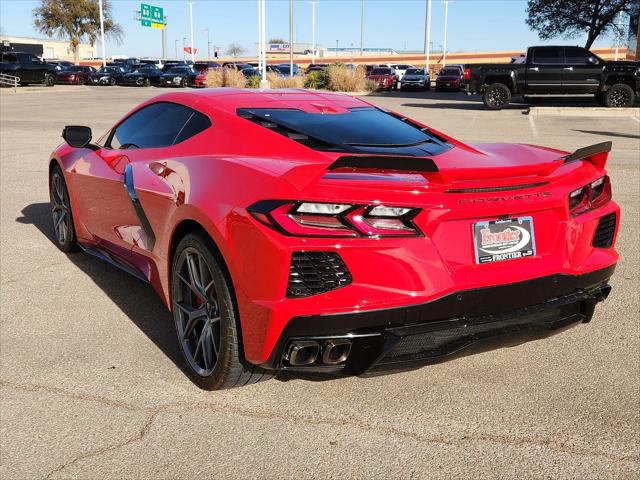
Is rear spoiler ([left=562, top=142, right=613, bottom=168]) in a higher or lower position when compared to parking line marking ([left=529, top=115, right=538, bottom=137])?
higher

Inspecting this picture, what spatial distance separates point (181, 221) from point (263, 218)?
79 centimetres

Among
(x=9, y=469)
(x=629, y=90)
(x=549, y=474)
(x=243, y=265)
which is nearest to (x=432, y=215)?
(x=243, y=265)

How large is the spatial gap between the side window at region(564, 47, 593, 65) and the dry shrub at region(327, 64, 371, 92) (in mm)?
16265

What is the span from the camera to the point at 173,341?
4.20 metres

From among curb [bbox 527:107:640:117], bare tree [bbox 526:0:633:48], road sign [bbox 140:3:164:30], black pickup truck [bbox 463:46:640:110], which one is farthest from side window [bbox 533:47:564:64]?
road sign [bbox 140:3:164:30]

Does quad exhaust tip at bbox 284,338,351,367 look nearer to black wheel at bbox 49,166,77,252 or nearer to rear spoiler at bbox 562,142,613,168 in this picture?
rear spoiler at bbox 562,142,613,168

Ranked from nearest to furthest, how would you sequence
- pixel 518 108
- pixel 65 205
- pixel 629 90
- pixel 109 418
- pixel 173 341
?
pixel 109 418 < pixel 173 341 < pixel 65 205 < pixel 629 90 < pixel 518 108

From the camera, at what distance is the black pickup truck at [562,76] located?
2306cm

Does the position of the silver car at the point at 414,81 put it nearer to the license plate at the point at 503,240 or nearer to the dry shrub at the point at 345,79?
the dry shrub at the point at 345,79

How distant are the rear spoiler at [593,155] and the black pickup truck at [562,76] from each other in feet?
68.9

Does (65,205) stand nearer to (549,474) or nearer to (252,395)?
(252,395)

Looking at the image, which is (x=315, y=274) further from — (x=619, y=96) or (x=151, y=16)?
(x=151, y=16)

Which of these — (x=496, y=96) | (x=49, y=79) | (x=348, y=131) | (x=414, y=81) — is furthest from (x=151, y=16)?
(x=348, y=131)

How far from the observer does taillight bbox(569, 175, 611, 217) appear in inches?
133
